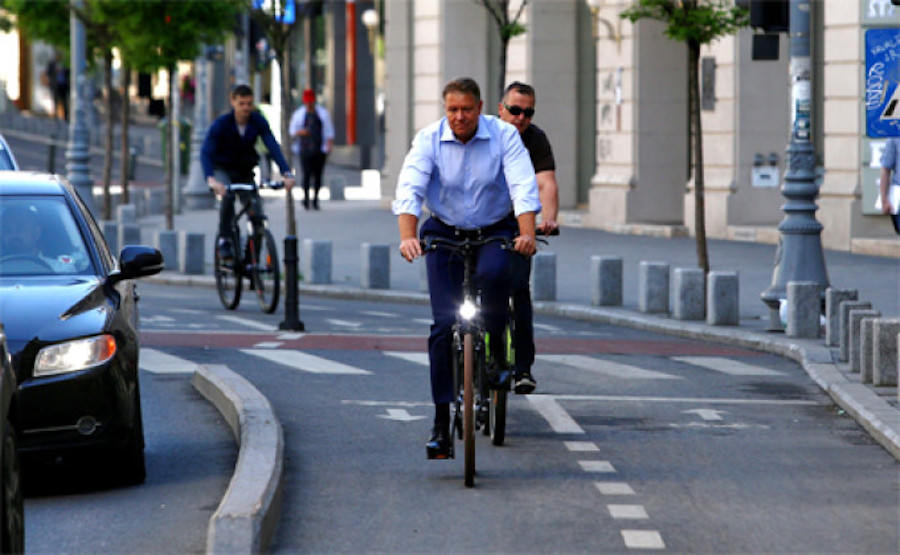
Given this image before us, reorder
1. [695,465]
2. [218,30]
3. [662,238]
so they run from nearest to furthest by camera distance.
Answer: [695,465]
[662,238]
[218,30]

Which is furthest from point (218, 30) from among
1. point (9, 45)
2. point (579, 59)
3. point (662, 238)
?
point (9, 45)

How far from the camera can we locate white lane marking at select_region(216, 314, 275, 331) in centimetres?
1660

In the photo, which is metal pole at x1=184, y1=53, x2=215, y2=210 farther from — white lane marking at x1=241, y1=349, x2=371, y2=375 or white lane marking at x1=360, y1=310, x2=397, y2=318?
white lane marking at x1=241, y1=349, x2=371, y2=375

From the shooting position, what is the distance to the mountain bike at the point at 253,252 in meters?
17.1

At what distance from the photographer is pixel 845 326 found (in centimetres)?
1366

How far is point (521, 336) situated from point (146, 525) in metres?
3.01

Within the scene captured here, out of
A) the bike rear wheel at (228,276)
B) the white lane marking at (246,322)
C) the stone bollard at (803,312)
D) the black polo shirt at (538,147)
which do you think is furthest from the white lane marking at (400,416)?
the bike rear wheel at (228,276)

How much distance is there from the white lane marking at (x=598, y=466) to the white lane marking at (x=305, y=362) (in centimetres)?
405

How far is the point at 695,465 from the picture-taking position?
939 cm

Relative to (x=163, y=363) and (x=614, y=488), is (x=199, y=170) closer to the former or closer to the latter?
(x=163, y=363)

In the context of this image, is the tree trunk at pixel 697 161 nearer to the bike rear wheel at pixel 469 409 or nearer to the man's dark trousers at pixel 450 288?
the man's dark trousers at pixel 450 288

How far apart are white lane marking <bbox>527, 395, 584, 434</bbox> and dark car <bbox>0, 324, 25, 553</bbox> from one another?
487 cm

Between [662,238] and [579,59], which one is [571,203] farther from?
[662,238]

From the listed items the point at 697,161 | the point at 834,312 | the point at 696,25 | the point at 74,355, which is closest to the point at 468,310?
the point at 74,355
